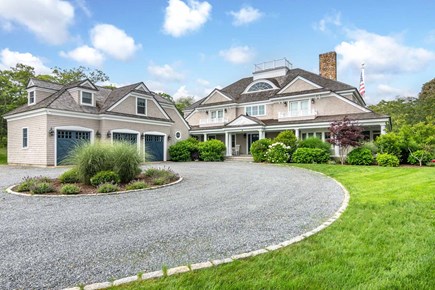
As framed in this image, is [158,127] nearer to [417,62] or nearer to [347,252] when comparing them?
[347,252]

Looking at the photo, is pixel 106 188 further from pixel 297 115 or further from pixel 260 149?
pixel 297 115

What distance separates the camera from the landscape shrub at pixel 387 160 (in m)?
16.0

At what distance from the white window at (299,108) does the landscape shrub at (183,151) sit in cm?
958

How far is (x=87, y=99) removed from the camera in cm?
1997

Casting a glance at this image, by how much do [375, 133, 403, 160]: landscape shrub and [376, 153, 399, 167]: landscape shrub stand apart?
0.84 metres

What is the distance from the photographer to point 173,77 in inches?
1476

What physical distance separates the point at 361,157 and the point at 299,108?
9.02 meters

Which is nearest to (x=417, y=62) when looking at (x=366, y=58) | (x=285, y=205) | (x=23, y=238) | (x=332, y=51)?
(x=366, y=58)

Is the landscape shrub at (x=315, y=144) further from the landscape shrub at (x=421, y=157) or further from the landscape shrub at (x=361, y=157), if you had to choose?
the landscape shrub at (x=421, y=157)

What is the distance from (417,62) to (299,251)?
1192 inches

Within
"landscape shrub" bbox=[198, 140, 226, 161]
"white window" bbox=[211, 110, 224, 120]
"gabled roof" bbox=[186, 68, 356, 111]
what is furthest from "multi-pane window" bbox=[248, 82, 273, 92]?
"landscape shrub" bbox=[198, 140, 226, 161]

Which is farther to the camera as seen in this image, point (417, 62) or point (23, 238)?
point (417, 62)

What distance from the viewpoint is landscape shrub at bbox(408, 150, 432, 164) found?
16.3 metres

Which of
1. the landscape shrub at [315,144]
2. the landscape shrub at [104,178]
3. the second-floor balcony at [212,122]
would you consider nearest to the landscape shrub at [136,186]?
the landscape shrub at [104,178]
